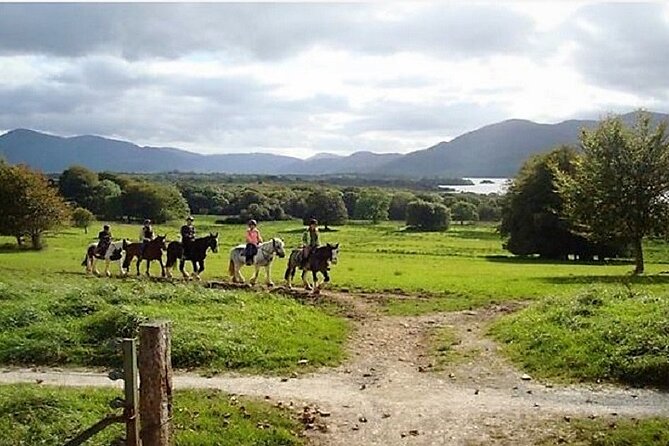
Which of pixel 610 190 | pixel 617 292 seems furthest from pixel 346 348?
pixel 610 190

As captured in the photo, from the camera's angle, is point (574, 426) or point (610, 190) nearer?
point (574, 426)

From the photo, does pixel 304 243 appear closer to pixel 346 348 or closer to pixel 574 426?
pixel 346 348

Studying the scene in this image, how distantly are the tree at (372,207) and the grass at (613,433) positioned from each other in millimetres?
108293

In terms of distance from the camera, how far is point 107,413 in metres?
13.9

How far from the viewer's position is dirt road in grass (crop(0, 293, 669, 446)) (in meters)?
13.9

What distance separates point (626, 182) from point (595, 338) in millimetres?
25615

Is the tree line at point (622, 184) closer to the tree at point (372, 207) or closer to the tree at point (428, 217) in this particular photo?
the tree at point (428, 217)

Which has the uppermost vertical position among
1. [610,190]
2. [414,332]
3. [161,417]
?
[610,190]

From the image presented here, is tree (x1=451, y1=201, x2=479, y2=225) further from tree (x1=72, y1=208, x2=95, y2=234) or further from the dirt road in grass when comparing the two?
the dirt road in grass

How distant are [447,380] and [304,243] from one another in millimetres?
15155

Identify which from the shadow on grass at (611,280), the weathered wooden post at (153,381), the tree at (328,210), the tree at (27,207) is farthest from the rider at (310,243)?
the tree at (328,210)

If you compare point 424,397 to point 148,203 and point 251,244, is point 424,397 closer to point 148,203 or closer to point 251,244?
point 251,244

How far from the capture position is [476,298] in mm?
31312

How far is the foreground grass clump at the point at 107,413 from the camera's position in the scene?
13.1 meters
